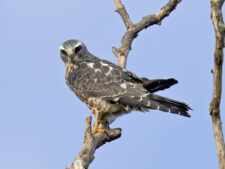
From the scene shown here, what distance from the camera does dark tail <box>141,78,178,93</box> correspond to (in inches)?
300

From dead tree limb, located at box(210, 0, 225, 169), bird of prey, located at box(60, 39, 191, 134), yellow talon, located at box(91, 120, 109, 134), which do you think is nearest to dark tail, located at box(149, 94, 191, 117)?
bird of prey, located at box(60, 39, 191, 134)

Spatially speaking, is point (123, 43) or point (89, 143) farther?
point (123, 43)

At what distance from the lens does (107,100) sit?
25.2ft

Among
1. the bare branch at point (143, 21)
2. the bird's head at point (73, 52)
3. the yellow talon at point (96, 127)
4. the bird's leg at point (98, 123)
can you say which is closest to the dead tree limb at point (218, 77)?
the yellow talon at point (96, 127)

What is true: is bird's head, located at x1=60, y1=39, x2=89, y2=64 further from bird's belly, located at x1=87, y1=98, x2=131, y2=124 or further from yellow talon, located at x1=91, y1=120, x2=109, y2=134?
yellow talon, located at x1=91, y1=120, x2=109, y2=134

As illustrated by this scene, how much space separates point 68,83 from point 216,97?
350cm

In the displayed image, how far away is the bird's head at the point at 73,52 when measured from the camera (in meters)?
8.56

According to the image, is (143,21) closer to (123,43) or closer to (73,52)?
(123,43)

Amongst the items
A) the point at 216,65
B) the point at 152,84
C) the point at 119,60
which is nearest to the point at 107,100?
the point at 152,84

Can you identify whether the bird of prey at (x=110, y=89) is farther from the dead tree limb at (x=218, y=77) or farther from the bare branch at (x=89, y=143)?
the dead tree limb at (x=218, y=77)

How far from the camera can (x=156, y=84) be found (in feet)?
25.7

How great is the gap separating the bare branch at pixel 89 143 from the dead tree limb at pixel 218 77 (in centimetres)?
162

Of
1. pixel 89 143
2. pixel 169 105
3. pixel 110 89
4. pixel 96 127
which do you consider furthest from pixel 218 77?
pixel 96 127

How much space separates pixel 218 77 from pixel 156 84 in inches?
93.5
